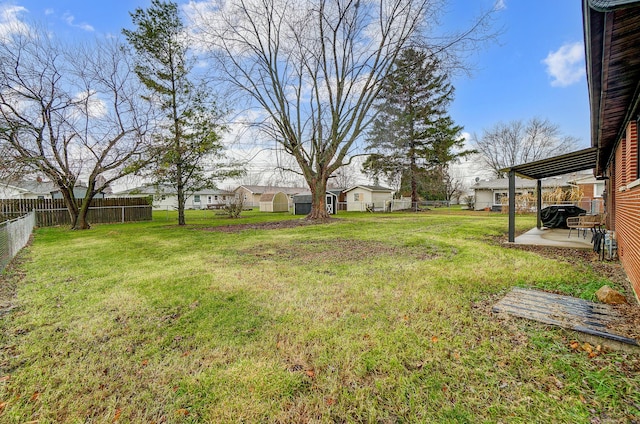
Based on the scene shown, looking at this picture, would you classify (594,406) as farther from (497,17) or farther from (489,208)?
(489,208)

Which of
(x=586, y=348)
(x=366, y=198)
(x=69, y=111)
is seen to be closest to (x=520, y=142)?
(x=366, y=198)

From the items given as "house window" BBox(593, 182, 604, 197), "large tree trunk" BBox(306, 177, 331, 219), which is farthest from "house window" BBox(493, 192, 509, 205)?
"large tree trunk" BBox(306, 177, 331, 219)

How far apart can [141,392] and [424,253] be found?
627cm

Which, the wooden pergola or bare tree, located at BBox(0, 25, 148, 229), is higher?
bare tree, located at BBox(0, 25, 148, 229)

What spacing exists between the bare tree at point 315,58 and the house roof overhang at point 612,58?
1147 centimetres

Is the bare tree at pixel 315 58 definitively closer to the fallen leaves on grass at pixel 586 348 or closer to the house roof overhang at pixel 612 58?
the house roof overhang at pixel 612 58

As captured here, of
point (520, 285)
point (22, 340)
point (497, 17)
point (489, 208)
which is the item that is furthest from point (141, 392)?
point (489, 208)

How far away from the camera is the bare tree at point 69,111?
38.3 ft

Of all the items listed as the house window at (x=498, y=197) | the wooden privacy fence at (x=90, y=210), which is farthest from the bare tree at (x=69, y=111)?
the house window at (x=498, y=197)

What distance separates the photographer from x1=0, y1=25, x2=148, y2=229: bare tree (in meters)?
11.7

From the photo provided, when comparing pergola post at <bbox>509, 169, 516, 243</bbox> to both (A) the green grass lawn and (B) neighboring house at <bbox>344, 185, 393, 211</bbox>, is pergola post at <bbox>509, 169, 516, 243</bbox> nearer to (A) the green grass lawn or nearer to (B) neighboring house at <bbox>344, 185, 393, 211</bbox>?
(A) the green grass lawn

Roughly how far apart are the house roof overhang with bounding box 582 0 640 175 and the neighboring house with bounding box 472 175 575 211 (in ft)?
78.5

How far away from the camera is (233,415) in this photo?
195 cm

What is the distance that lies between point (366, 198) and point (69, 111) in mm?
23049
